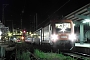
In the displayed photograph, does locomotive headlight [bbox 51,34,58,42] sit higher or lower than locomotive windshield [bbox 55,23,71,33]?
lower

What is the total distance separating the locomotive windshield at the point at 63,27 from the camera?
21703 mm

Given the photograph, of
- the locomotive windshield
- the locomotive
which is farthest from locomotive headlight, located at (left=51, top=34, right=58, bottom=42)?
the locomotive windshield

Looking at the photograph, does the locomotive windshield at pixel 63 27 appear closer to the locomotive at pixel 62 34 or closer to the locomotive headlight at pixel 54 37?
the locomotive at pixel 62 34

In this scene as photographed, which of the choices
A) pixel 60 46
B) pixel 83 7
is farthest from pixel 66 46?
pixel 83 7

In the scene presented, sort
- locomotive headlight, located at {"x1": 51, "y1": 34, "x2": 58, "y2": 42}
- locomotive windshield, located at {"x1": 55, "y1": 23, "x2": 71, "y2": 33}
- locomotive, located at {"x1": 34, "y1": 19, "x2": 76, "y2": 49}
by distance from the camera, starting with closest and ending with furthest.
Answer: locomotive, located at {"x1": 34, "y1": 19, "x2": 76, "y2": 49}, locomotive headlight, located at {"x1": 51, "y1": 34, "x2": 58, "y2": 42}, locomotive windshield, located at {"x1": 55, "y1": 23, "x2": 71, "y2": 33}

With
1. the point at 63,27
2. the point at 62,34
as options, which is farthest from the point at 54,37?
the point at 63,27

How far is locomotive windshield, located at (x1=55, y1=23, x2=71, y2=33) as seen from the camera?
2170cm

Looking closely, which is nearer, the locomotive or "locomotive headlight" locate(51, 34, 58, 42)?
the locomotive

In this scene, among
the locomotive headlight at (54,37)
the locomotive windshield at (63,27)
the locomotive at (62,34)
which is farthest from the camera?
the locomotive windshield at (63,27)

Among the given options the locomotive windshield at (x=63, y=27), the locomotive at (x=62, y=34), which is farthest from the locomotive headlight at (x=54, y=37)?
the locomotive windshield at (x=63, y=27)

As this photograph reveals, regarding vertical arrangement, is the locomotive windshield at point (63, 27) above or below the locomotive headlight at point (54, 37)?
above

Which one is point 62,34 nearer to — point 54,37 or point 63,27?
point 63,27

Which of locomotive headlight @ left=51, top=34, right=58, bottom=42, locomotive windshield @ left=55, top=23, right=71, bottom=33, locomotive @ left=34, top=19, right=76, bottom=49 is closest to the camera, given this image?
locomotive @ left=34, top=19, right=76, bottom=49

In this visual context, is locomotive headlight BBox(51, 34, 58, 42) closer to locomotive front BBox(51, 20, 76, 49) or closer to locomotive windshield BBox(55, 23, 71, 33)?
locomotive front BBox(51, 20, 76, 49)
